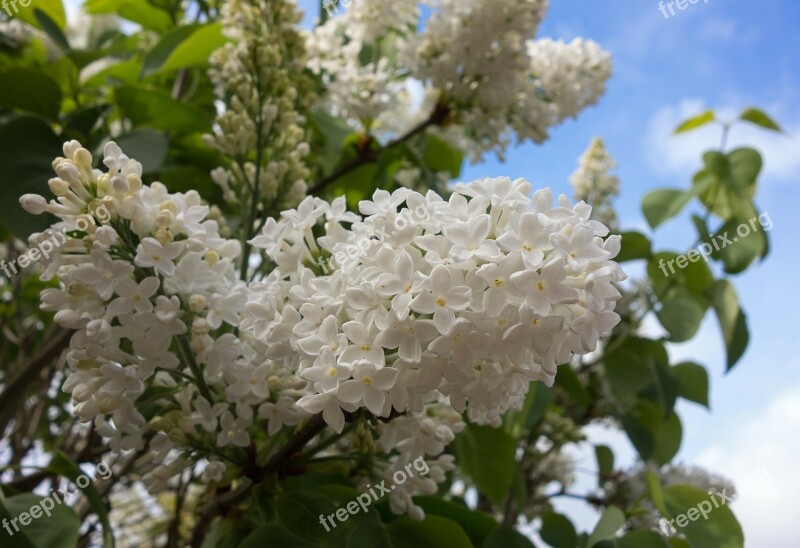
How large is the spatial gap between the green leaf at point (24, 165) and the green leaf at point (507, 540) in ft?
2.92

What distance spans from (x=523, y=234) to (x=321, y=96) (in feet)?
4.47

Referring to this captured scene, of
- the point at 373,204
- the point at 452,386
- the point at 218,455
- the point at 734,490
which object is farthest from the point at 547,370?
the point at 734,490

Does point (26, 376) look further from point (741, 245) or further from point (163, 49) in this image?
point (741, 245)

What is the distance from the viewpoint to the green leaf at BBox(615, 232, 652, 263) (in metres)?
2.12

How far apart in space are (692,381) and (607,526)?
98 centimetres

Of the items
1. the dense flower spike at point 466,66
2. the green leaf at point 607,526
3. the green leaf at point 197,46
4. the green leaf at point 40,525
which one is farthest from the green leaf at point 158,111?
the green leaf at point 607,526

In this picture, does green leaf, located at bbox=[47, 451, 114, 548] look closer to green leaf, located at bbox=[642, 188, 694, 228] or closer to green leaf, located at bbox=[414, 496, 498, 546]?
green leaf, located at bbox=[414, 496, 498, 546]

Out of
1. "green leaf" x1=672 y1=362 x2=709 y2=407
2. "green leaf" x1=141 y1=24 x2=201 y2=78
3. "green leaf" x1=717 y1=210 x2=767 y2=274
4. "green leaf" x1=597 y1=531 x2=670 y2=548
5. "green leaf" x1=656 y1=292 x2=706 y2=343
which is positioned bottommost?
"green leaf" x1=597 y1=531 x2=670 y2=548

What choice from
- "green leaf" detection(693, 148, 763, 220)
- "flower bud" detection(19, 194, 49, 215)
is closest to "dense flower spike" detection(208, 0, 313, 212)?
"flower bud" detection(19, 194, 49, 215)

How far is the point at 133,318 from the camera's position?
0.87m

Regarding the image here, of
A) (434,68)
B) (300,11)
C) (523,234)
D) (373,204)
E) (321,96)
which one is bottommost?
(523,234)

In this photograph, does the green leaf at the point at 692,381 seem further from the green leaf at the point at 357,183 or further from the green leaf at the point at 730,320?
the green leaf at the point at 357,183

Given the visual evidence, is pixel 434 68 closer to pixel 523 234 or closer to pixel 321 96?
pixel 321 96

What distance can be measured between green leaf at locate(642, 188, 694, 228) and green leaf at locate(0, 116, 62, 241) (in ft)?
4.97
